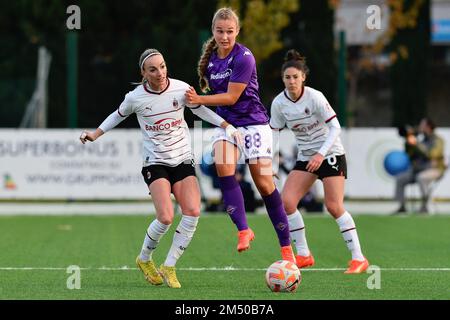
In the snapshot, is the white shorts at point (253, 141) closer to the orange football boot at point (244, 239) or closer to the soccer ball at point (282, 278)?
the orange football boot at point (244, 239)

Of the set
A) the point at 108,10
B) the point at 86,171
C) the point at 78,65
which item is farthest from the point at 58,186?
the point at 108,10

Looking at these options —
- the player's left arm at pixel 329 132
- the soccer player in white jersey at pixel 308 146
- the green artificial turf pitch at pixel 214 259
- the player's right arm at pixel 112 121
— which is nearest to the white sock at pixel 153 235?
the green artificial turf pitch at pixel 214 259

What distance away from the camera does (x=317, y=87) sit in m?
24.4

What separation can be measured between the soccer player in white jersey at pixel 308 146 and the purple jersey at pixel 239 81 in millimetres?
627

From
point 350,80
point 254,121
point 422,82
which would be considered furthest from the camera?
point 350,80

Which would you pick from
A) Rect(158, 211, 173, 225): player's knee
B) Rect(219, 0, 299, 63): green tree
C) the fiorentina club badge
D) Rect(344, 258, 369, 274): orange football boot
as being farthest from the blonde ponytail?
Rect(219, 0, 299, 63): green tree

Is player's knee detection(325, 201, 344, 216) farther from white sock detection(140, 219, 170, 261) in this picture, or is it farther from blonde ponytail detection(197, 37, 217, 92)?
white sock detection(140, 219, 170, 261)

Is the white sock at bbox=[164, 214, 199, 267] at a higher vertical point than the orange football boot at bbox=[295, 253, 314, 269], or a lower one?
higher

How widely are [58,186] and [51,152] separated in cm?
66

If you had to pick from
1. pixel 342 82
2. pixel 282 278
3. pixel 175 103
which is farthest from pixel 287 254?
pixel 342 82

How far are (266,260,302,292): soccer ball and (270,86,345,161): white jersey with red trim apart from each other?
206 centimetres

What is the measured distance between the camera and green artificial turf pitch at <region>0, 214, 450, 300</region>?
1038cm

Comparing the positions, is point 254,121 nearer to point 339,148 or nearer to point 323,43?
point 339,148

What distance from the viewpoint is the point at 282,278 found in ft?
34.2
